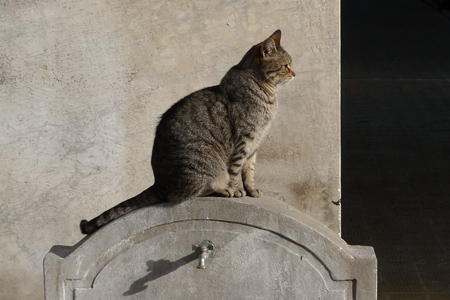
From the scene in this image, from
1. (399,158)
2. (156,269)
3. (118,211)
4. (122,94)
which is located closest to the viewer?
(156,269)

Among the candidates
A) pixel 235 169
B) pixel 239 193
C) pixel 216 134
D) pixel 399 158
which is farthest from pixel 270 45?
pixel 399 158

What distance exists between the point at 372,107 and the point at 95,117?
7087mm

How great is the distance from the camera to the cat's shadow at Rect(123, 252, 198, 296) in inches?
144

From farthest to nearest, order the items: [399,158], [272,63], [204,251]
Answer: [399,158], [272,63], [204,251]

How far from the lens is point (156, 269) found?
3686mm

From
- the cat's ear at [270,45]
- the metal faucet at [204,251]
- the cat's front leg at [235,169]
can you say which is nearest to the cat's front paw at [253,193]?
the cat's front leg at [235,169]

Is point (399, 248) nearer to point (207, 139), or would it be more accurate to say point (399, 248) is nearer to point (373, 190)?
point (373, 190)

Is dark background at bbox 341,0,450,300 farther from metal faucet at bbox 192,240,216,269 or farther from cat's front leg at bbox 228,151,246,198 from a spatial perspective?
metal faucet at bbox 192,240,216,269

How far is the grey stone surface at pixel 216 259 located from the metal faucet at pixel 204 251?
0.03m

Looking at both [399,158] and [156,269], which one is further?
[399,158]

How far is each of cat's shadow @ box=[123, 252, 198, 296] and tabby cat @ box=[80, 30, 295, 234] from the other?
1.08 ft

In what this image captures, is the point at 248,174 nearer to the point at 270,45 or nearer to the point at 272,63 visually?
the point at 272,63

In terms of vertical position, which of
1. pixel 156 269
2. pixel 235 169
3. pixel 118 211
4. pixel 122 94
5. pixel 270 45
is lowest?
pixel 156 269

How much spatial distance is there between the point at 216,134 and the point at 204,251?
70 cm
